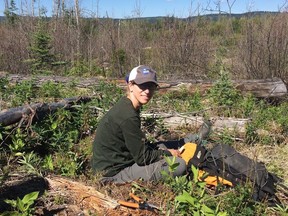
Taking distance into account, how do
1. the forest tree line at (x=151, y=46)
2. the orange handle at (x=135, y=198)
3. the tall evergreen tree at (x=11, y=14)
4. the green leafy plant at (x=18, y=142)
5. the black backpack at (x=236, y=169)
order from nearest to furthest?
the orange handle at (x=135, y=198) < the black backpack at (x=236, y=169) < the green leafy plant at (x=18, y=142) < the forest tree line at (x=151, y=46) < the tall evergreen tree at (x=11, y=14)

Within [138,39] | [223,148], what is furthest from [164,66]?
[223,148]

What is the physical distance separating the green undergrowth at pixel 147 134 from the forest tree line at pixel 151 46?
2.20m

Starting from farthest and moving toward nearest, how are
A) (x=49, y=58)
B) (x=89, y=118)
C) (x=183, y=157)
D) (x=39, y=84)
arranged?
(x=49, y=58), (x=39, y=84), (x=89, y=118), (x=183, y=157)

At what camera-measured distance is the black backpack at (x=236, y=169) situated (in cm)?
335

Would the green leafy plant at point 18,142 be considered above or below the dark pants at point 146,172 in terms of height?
above

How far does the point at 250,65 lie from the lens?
347 inches

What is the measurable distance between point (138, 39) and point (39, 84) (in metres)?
5.15

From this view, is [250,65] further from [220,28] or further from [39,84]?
[39,84]

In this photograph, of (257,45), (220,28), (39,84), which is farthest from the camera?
(220,28)

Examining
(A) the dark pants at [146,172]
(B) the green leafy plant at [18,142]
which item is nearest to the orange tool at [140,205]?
(A) the dark pants at [146,172]

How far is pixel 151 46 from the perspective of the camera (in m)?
11.6

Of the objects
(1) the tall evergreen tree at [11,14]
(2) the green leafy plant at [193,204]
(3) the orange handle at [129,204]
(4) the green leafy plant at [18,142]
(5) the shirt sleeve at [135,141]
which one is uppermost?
(1) the tall evergreen tree at [11,14]

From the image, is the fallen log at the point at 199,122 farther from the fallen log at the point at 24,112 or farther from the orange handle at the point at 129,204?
the orange handle at the point at 129,204

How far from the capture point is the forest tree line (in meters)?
8.67
